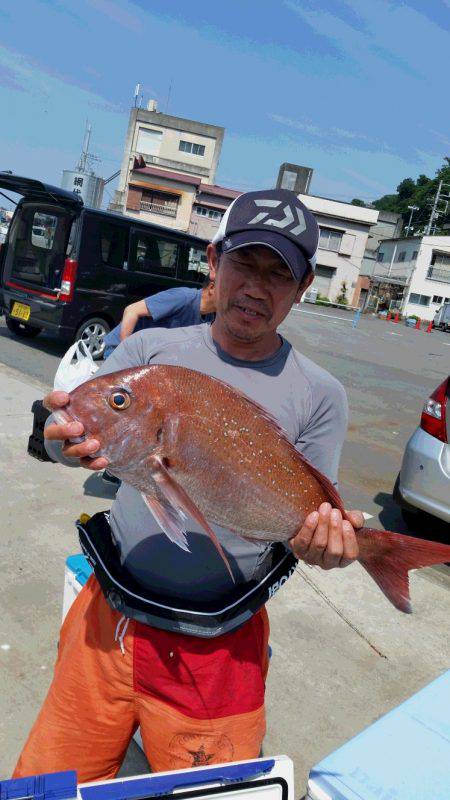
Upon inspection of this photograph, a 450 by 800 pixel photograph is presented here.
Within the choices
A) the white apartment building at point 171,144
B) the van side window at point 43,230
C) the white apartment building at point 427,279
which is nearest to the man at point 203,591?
the van side window at point 43,230

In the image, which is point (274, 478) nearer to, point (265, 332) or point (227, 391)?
point (227, 391)

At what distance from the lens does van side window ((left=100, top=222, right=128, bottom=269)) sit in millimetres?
8844

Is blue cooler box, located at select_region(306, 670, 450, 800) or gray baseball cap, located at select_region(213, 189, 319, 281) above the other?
gray baseball cap, located at select_region(213, 189, 319, 281)

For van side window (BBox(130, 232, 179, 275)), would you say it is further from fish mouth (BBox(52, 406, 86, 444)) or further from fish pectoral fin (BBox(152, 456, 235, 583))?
fish pectoral fin (BBox(152, 456, 235, 583))

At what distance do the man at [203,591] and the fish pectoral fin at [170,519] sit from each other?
0.70 ft

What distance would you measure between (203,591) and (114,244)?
8062 millimetres

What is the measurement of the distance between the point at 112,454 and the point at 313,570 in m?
2.99

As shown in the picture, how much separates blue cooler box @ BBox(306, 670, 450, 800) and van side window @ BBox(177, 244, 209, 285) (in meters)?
8.97

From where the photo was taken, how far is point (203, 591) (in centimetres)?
167

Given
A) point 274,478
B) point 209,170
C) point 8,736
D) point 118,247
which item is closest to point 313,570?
point 8,736

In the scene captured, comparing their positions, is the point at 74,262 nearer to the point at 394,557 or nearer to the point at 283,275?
the point at 283,275

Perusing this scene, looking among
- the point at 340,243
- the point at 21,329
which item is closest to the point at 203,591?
the point at 21,329

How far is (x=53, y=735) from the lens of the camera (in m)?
1.65

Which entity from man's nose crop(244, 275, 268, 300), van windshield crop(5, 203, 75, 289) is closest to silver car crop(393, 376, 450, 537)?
man's nose crop(244, 275, 268, 300)
